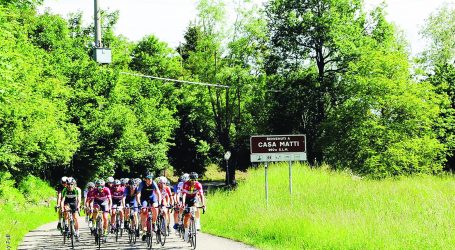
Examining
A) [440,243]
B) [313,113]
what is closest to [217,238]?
[440,243]

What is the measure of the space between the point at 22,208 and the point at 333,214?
18.8 metres

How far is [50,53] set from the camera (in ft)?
141

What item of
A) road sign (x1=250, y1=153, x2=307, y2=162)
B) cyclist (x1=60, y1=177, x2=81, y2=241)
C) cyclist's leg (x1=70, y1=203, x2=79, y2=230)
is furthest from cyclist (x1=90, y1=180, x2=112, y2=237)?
road sign (x1=250, y1=153, x2=307, y2=162)

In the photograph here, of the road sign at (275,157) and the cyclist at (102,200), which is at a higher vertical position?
the road sign at (275,157)

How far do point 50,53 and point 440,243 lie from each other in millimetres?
36820

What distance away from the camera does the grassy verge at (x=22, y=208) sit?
62.6 ft

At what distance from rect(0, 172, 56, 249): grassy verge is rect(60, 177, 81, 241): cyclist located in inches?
72.1

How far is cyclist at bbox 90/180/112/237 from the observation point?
17688 millimetres

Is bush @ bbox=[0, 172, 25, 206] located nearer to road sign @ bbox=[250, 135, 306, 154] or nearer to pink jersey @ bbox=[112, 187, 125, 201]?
pink jersey @ bbox=[112, 187, 125, 201]

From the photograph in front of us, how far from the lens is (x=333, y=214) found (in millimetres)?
17438

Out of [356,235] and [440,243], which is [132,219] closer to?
[356,235]

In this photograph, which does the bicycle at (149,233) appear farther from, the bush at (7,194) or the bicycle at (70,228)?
the bush at (7,194)

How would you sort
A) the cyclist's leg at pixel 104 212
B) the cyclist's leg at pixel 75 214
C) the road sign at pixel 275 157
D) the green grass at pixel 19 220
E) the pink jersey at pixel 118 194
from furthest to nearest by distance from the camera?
the road sign at pixel 275 157 < the pink jersey at pixel 118 194 < the cyclist's leg at pixel 104 212 < the cyclist's leg at pixel 75 214 < the green grass at pixel 19 220

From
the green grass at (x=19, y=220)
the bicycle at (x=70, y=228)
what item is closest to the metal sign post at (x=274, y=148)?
the bicycle at (x=70, y=228)
